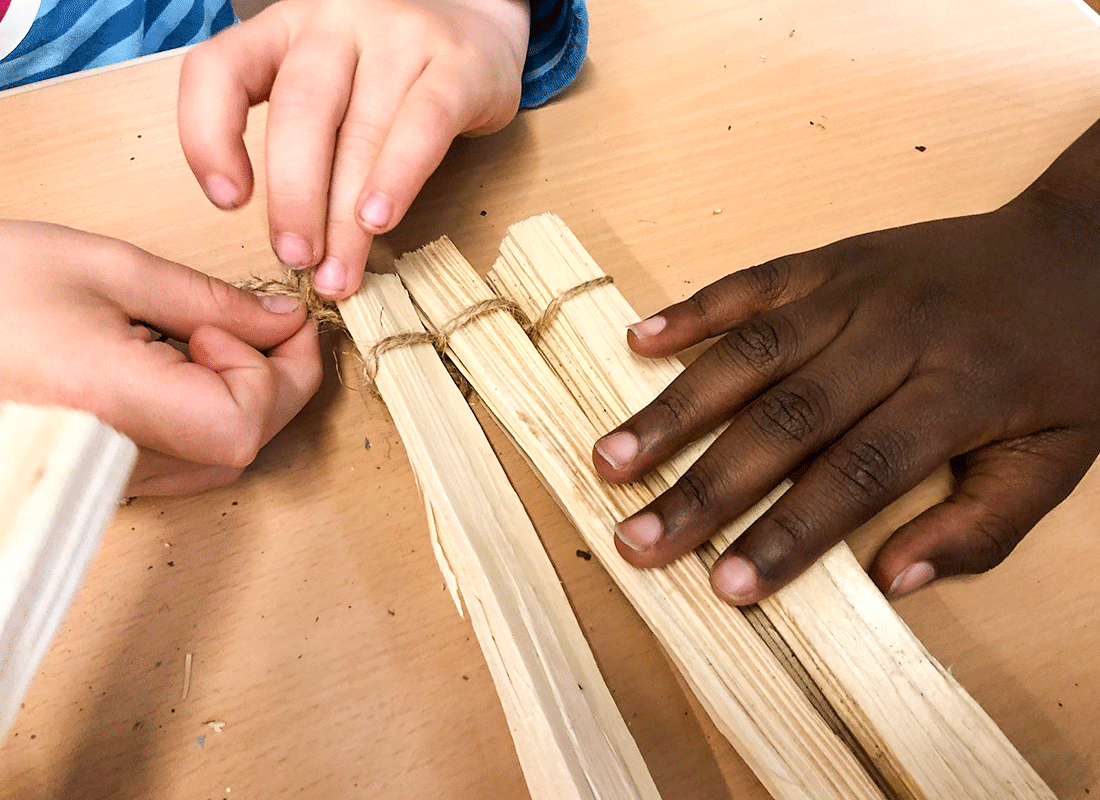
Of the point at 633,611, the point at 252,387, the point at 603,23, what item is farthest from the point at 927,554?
the point at 603,23

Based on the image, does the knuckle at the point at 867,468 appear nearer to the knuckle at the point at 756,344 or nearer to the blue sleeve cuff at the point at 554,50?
the knuckle at the point at 756,344

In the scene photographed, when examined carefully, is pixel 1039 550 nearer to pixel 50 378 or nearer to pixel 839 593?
pixel 839 593

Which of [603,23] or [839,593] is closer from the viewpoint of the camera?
[839,593]

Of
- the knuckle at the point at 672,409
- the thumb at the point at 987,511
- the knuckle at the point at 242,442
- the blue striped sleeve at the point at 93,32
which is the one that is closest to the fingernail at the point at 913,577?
the thumb at the point at 987,511

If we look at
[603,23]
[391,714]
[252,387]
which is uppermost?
[603,23]

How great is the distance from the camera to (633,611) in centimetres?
57

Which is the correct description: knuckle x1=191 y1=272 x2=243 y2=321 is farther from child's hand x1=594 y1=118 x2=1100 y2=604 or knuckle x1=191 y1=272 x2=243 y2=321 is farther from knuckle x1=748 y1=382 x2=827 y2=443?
knuckle x1=748 y1=382 x2=827 y2=443

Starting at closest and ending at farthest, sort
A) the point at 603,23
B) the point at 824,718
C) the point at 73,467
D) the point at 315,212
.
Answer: the point at 73,467 < the point at 824,718 < the point at 315,212 < the point at 603,23

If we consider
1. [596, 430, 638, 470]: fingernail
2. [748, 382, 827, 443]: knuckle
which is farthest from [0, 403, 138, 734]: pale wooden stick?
[748, 382, 827, 443]: knuckle

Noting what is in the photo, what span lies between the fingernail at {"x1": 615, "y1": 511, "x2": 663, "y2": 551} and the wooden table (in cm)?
8

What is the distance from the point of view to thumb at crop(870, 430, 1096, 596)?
0.55m

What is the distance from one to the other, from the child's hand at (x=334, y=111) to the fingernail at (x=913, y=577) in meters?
0.51

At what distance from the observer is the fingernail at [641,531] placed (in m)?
0.52

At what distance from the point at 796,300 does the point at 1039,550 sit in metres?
0.29
